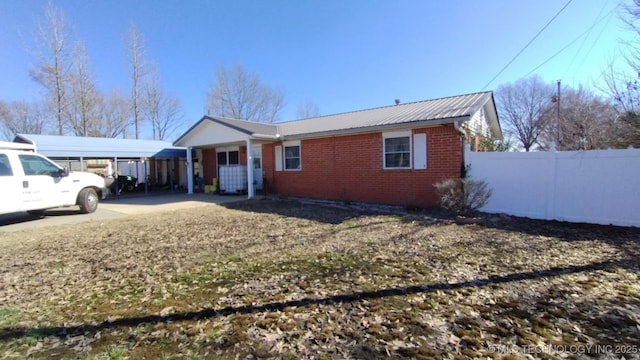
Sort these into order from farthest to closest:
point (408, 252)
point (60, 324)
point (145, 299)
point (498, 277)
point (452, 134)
Answer: 1. point (452, 134)
2. point (408, 252)
3. point (498, 277)
4. point (145, 299)
5. point (60, 324)

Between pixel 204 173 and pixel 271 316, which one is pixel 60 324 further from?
pixel 204 173

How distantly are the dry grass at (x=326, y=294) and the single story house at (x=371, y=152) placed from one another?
3.38 metres

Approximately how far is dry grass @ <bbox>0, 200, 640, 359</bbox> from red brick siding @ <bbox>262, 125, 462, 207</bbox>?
310cm

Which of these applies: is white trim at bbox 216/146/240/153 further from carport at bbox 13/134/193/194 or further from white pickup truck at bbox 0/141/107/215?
white pickup truck at bbox 0/141/107/215

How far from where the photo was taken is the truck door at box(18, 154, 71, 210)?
856 cm

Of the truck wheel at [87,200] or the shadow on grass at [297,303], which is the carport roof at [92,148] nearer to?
the truck wheel at [87,200]

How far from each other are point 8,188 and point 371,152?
35.1 feet

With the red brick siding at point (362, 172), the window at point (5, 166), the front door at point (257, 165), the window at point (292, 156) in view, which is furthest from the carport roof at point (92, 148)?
the window at point (292, 156)

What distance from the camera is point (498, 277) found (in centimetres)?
424

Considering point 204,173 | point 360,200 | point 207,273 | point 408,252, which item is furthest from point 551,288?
point 204,173

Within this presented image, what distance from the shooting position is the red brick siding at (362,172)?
953 centimetres

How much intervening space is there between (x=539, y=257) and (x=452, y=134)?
5.04m

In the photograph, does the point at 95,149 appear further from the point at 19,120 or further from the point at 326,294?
the point at 19,120

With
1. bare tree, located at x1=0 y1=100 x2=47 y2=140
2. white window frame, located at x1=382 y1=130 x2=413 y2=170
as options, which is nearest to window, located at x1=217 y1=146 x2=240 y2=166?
white window frame, located at x1=382 y1=130 x2=413 y2=170
